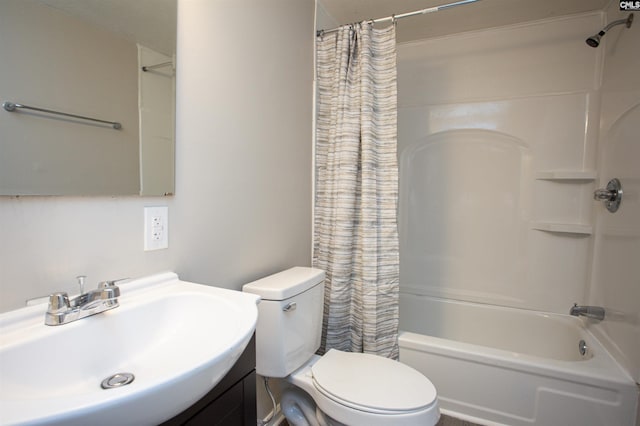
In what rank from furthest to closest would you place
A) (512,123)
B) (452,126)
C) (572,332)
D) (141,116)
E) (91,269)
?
1. (452,126)
2. (512,123)
3. (572,332)
4. (141,116)
5. (91,269)

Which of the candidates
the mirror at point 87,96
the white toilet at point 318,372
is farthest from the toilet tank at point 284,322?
the mirror at point 87,96

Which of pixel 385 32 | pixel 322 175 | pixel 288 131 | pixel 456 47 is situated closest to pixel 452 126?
pixel 456 47

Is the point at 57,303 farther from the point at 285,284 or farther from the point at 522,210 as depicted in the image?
the point at 522,210

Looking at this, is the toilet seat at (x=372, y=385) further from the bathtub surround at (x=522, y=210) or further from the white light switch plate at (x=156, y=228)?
the white light switch plate at (x=156, y=228)

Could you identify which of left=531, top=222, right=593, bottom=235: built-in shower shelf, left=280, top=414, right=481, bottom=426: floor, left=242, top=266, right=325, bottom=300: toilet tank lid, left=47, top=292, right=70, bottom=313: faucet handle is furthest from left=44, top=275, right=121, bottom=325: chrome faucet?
left=531, top=222, right=593, bottom=235: built-in shower shelf

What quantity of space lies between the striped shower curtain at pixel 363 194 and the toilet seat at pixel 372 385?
31 centimetres

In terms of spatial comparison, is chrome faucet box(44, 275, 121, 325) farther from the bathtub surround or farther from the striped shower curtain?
the bathtub surround

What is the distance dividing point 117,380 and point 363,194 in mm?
1263

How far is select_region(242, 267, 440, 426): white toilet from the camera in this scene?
114 centimetres

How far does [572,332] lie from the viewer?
6.59 ft

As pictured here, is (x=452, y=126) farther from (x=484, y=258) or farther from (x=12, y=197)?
(x=12, y=197)

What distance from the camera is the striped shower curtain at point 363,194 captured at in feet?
5.50

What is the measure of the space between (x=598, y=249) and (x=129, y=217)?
243 centimetres

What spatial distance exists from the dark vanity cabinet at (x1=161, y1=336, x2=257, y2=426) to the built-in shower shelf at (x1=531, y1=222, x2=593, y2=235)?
82.1 inches
